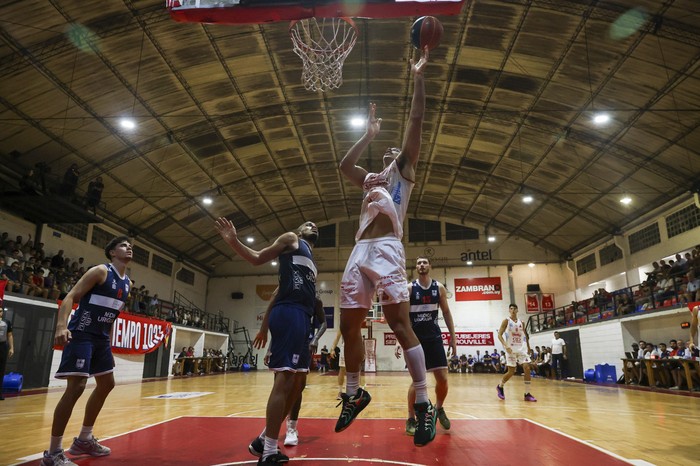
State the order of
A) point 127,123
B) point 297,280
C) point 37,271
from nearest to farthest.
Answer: point 297,280, point 37,271, point 127,123

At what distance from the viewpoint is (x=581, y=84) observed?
48.8 ft

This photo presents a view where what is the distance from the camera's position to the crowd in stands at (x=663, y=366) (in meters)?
13.3

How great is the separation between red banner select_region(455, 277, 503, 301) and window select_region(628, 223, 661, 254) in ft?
29.3

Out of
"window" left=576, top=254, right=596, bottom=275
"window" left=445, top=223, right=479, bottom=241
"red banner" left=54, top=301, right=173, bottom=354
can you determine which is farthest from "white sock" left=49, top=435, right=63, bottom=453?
"window" left=445, top=223, right=479, bottom=241

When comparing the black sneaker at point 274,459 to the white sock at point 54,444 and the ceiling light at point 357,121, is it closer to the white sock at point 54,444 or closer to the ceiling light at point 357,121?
the white sock at point 54,444

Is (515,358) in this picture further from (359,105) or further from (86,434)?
(359,105)

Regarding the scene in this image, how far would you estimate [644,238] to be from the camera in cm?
2145

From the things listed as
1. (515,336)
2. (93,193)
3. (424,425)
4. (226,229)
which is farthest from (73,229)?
(424,425)

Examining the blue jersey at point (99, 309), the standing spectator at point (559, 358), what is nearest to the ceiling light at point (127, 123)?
the blue jersey at point (99, 309)

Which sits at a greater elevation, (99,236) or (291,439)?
(99,236)

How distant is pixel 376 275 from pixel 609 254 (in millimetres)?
25192

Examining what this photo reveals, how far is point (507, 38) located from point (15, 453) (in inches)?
577

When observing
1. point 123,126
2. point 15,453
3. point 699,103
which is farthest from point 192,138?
point 699,103

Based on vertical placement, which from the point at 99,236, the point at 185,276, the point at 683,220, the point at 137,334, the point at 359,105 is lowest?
the point at 137,334
